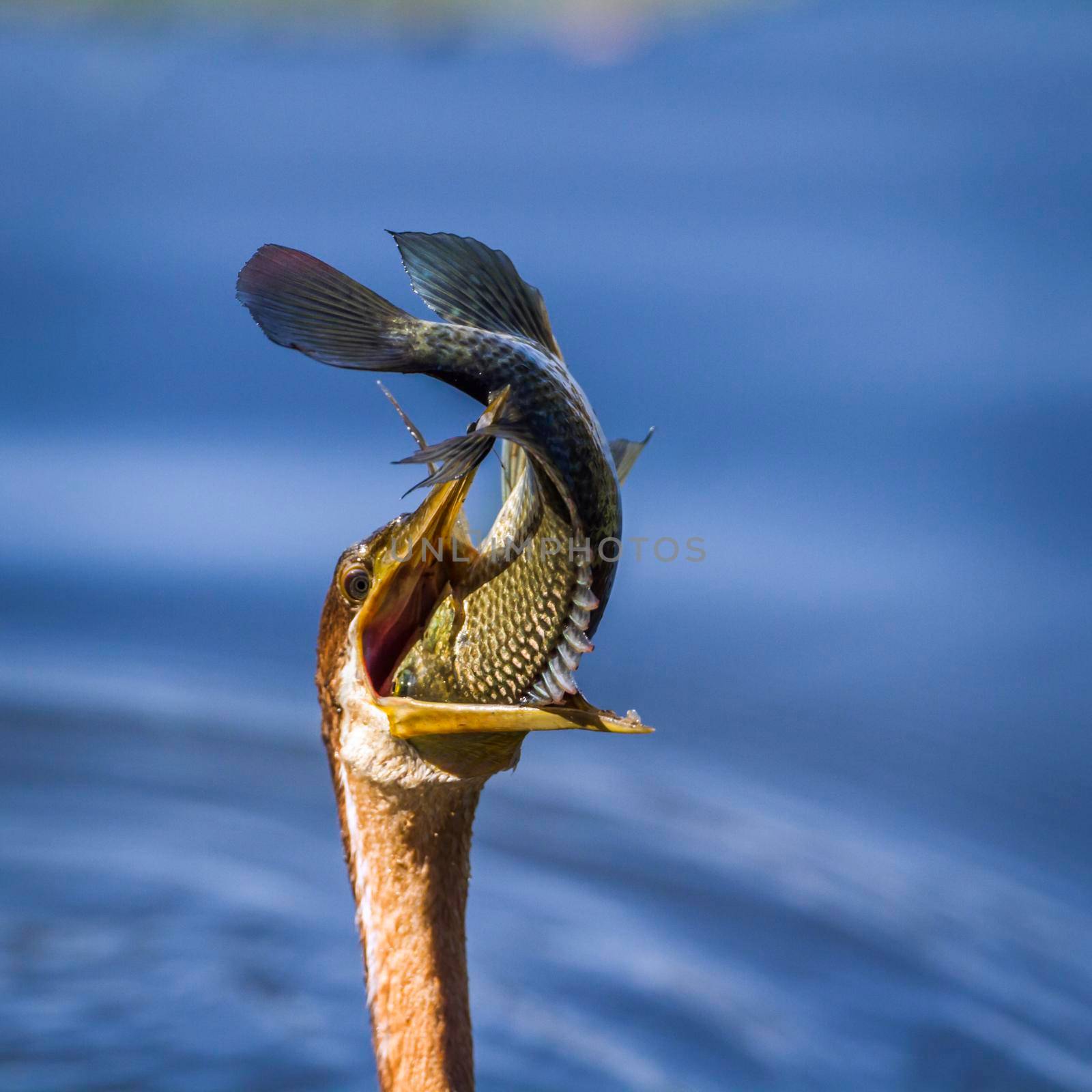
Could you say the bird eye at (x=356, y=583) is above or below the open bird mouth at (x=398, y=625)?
above

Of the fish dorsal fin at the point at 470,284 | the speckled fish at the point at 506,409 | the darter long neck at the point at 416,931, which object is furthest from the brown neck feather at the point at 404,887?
the fish dorsal fin at the point at 470,284

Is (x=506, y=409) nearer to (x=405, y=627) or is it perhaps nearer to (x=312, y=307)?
(x=312, y=307)

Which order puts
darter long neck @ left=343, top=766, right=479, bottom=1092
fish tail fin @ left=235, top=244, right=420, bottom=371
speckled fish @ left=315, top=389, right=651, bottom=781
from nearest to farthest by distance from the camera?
fish tail fin @ left=235, top=244, right=420, bottom=371 < speckled fish @ left=315, top=389, right=651, bottom=781 < darter long neck @ left=343, top=766, right=479, bottom=1092

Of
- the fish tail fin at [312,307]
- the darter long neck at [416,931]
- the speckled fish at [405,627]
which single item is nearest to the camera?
the fish tail fin at [312,307]

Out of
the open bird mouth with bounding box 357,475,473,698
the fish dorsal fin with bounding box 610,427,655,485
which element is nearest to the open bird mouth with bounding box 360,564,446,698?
the open bird mouth with bounding box 357,475,473,698

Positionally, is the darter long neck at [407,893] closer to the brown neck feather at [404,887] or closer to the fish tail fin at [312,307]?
the brown neck feather at [404,887]

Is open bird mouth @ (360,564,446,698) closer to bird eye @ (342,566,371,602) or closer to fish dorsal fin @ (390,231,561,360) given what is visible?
bird eye @ (342,566,371,602)

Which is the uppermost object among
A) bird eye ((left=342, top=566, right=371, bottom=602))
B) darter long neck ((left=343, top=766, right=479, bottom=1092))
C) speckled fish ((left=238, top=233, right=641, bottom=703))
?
bird eye ((left=342, top=566, right=371, bottom=602))

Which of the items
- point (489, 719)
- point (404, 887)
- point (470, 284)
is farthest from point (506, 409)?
point (404, 887)
